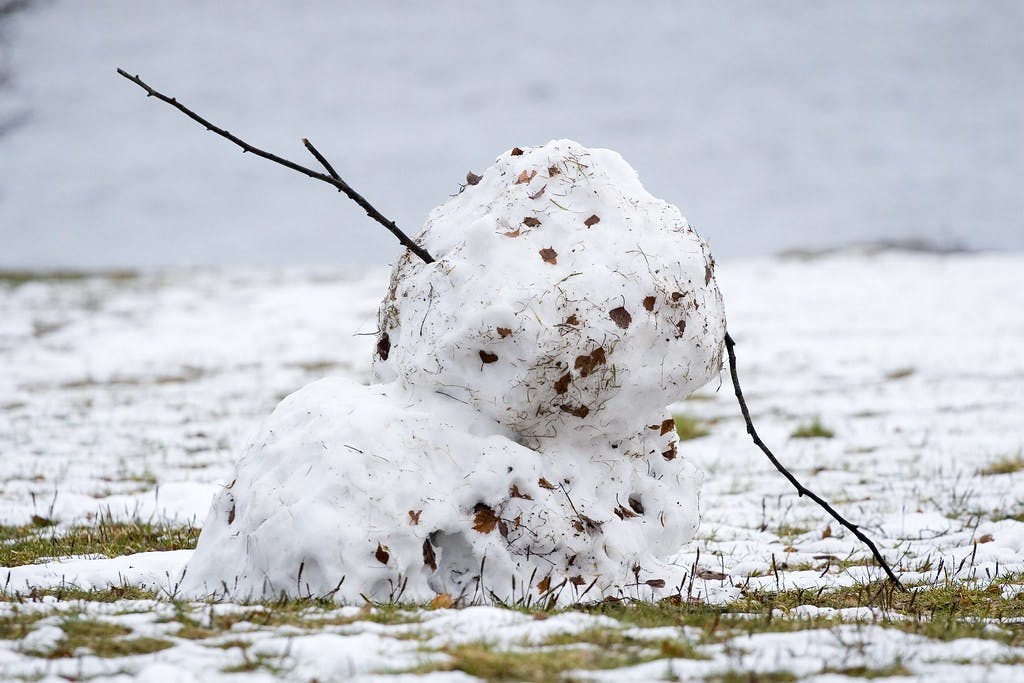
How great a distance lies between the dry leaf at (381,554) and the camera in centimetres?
375

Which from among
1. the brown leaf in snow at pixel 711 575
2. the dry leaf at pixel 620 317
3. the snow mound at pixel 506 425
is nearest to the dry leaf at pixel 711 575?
the brown leaf in snow at pixel 711 575

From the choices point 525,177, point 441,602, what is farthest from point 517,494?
point 525,177

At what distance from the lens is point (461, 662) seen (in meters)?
2.83

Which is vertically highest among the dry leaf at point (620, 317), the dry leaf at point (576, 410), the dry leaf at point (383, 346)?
the dry leaf at point (620, 317)

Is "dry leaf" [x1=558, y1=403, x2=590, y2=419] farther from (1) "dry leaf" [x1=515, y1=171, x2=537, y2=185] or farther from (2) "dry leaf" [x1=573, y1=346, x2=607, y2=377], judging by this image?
(1) "dry leaf" [x1=515, y1=171, x2=537, y2=185]

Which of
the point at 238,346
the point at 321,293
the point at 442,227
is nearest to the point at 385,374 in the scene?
the point at 442,227

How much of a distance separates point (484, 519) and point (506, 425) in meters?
0.47

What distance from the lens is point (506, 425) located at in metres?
4.18

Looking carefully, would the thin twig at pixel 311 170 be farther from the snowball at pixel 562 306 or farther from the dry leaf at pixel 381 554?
the dry leaf at pixel 381 554

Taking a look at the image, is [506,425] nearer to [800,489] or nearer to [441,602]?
[441,602]

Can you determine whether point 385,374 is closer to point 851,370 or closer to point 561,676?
point 561,676

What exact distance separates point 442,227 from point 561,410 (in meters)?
1.13

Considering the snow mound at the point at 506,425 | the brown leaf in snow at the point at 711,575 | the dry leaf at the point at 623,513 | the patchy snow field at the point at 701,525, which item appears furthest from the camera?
the brown leaf in snow at the point at 711,575

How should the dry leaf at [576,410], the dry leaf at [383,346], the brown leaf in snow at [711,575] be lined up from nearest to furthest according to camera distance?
the dry leaf at [576,410]
the dry leaf at [383,346]
the brown leaf in snow at [711,575]
